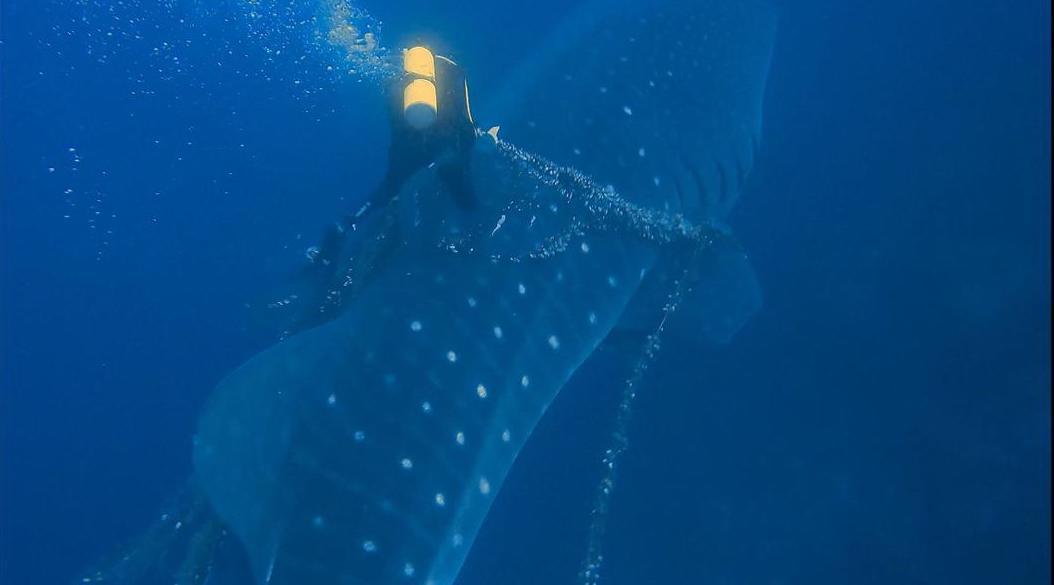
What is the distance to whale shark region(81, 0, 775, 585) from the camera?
275 centimetres

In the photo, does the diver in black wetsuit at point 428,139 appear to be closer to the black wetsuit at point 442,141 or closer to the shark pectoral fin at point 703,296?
the black wetsuit at point 442,141

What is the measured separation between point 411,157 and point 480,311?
119 centimetres

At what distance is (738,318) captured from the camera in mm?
4793

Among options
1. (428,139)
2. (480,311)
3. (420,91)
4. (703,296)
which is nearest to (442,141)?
(428,139)

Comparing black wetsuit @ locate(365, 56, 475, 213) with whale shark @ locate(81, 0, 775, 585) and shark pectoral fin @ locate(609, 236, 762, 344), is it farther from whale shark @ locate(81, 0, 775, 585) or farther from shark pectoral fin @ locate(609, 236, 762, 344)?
shark pectoral fin @ locate(609, 236, 762, 344)

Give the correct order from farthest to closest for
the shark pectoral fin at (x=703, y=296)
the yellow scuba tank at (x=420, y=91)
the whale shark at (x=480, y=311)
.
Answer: the shark pectoral fin at (x=703, y=296), the yellow scuba tank at (x=420, y=91), the whale shark at (x=480, y=311)

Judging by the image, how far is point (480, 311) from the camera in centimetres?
328

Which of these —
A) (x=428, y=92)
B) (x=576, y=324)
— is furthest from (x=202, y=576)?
(x=428, y=92)

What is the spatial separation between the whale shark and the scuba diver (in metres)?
0.04

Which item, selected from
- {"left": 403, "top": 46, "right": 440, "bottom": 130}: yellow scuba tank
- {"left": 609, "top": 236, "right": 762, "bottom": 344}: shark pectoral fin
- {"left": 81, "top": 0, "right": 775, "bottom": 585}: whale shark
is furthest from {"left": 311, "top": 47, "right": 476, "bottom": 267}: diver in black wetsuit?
{"left": 609, "top": 236, "right": 762, "bottom": 344}: shark pectoral fin

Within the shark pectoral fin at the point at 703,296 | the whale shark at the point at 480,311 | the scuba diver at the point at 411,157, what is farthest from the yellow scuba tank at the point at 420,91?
the shark pectoral fin at the point at 703,296

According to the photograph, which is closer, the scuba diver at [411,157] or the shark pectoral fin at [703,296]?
the scuba diver at [411,157]

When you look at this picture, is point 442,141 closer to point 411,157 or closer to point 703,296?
point 411,157

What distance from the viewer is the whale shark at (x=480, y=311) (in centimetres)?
275
